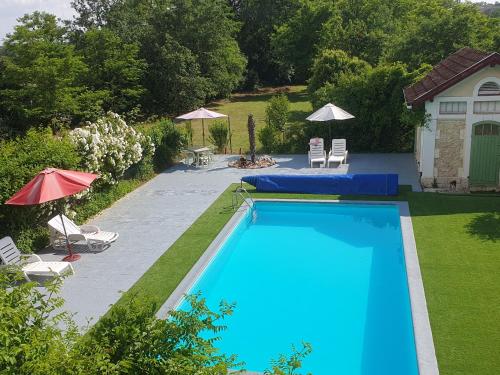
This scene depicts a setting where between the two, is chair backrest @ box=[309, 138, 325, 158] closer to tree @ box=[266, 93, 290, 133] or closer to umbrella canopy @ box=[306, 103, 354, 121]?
Answer: umbrella canopy @ box=[306, 103, 354, 121]

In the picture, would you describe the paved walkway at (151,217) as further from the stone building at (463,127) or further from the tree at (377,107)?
the stone building at (463,127)

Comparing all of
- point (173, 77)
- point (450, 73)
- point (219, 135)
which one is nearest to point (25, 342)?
point (450, 73)

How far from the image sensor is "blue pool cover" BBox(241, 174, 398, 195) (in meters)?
17.5

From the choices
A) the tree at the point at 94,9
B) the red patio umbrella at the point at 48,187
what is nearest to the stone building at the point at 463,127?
the red patio umbrella at the point at 48,187

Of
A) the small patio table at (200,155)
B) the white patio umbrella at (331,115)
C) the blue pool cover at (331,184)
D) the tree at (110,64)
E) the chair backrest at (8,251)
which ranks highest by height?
the tree at (110,64)

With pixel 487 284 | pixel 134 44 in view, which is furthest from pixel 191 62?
pixel 487 284

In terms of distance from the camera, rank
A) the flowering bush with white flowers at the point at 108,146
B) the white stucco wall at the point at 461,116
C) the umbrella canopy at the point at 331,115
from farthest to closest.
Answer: the umbrella canopy at the point at 331,115
the white stucco wall at the point at 461,116
the flowering bush with white flowers at the point at 108,146

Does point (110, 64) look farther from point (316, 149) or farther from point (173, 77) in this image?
point (316, 149)

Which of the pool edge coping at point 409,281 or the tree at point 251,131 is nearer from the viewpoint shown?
the pool edge coping at point 409,281

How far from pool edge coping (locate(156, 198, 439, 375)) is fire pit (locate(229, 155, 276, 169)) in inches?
183

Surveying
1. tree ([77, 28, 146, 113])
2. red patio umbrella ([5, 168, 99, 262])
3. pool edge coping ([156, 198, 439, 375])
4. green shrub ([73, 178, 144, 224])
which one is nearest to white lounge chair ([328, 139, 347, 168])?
pool edge coping ([156, 198, 439, 375])

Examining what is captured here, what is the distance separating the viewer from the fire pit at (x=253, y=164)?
22344mm

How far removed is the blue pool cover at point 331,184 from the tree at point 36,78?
1775 centimetres

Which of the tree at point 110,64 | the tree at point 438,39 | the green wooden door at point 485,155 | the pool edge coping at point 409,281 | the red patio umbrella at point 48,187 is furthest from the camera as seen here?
the tree at point 110,64
